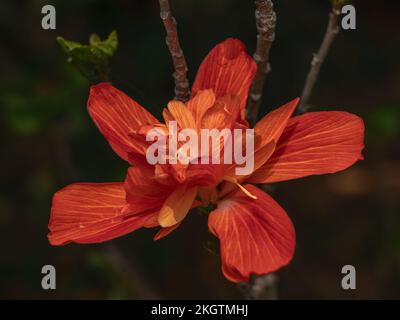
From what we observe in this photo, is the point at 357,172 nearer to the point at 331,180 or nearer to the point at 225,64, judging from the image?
the point at 331,180

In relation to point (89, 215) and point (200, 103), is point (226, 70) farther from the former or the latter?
point (89, 215)

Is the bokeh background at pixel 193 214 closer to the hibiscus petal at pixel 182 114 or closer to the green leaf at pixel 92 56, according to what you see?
the green leaf at pixel 92 56

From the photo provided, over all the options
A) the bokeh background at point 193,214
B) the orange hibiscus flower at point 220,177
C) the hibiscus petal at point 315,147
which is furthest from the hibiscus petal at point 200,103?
the bokeh background at point 193,214

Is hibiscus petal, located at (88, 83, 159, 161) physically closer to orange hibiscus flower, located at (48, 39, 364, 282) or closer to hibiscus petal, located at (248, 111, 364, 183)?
orange hibiscus flower, located at (48, 39, 364, 282)

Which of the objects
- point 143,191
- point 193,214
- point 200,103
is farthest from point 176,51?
point 193,214

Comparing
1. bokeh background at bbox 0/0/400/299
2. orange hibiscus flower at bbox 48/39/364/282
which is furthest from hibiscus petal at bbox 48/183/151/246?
bokeh background at bbox 0/0/400/299
